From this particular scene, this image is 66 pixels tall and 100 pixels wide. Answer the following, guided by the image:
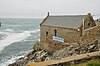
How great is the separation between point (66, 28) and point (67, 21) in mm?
2705

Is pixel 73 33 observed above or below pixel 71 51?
above

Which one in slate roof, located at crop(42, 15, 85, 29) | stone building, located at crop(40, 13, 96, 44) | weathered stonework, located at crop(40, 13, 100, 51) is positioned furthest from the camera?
slate roof, located at crop(42, 15, 85, 29)

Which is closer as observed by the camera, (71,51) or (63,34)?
(71,51)

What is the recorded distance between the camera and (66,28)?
2934 cm

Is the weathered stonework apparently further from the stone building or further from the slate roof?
the slate roof

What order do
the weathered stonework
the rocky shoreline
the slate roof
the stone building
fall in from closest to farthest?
1. the rocky shoreline
2. the weathered stonework
3. the stone building
4. the slate roof

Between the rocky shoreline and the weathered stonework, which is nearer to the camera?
the rocky shoreline

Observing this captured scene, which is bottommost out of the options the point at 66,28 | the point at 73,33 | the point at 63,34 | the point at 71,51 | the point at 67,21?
the point at 71,51

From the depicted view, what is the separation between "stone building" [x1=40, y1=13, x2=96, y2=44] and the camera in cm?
2744

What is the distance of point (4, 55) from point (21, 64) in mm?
12160

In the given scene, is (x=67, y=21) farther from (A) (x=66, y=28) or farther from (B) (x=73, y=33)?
(B) (x=73, y=33)

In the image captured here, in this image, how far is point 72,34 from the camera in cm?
2805

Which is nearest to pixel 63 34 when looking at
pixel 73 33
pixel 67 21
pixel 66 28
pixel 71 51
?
pixel 66 28

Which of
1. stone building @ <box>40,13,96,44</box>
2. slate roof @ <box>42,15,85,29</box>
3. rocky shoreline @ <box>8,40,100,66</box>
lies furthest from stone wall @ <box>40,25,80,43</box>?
rocky shoreline @ <box>8,40,100,66</box>
